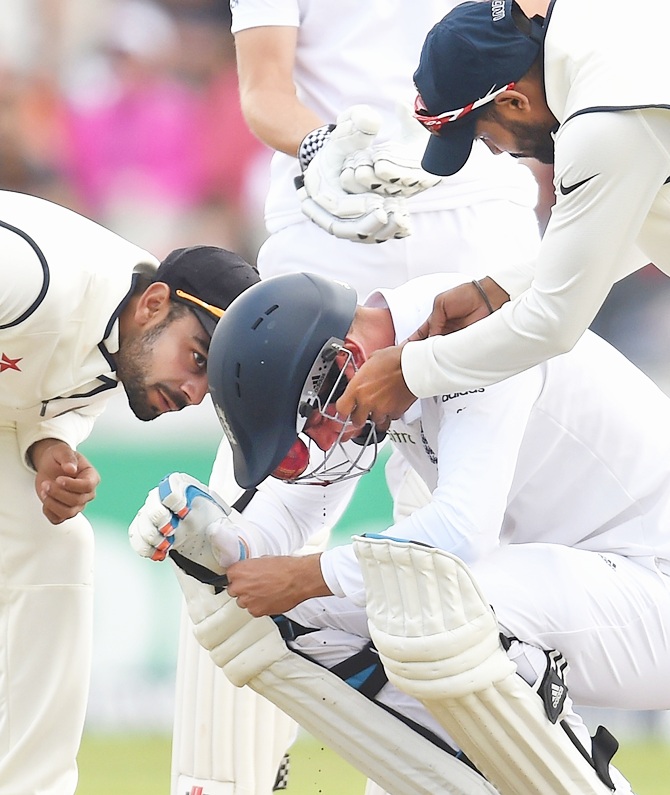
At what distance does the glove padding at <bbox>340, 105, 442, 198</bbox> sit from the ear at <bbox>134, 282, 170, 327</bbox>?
43 centimetres

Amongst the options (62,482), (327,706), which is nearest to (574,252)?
(327,706)

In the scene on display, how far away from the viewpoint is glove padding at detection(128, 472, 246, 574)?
76.7 inches

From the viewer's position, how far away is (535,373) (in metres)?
1.97

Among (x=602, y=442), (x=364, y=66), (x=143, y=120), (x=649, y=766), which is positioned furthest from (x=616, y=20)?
(x=143, y=120)

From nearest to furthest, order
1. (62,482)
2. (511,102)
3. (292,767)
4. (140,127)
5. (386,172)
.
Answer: (511,102) → (386,172) → (62,482) → (292,767) → (140,127)

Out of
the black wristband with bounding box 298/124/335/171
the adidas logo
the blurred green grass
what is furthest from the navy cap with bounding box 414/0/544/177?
the blurred green grass

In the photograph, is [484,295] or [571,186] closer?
[571,186]

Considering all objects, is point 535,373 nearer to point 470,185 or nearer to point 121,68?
point 470,185

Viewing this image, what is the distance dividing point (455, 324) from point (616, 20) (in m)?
0.50

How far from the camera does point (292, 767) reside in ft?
10.7

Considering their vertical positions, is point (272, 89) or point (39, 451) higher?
point (272, 89)

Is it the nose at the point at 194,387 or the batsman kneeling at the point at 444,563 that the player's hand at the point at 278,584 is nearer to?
the batsman kneeling at the point at 444,563

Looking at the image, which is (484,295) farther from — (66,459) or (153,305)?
(66,459)

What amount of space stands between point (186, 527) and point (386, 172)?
0.62 m
